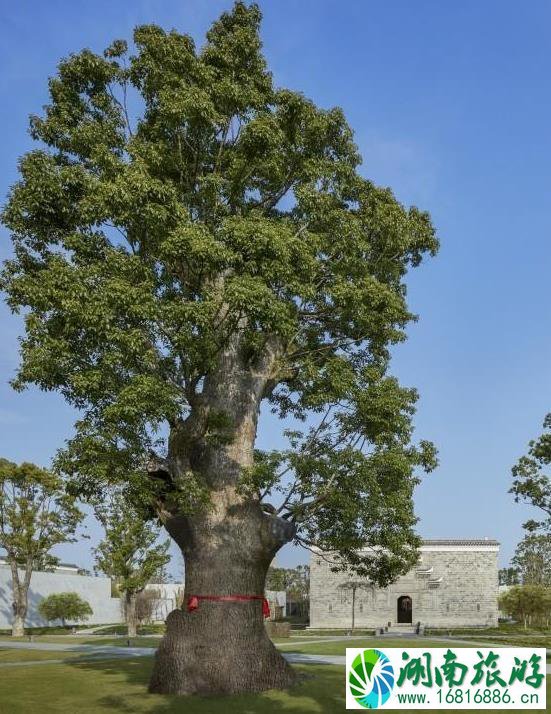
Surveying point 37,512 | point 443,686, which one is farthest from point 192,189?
point 37,512

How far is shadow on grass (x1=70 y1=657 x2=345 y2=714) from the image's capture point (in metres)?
12.7

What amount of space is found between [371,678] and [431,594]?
4565 centimetres

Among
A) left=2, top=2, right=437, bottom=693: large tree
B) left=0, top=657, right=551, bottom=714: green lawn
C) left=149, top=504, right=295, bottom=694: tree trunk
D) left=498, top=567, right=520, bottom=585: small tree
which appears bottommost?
left=498, top=567, right=520, bottom=585: small tree

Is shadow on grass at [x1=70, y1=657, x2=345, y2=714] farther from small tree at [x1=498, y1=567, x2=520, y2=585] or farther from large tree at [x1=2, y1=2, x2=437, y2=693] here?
small tree at [x1=498, y1=567, x2=520, y2=585]

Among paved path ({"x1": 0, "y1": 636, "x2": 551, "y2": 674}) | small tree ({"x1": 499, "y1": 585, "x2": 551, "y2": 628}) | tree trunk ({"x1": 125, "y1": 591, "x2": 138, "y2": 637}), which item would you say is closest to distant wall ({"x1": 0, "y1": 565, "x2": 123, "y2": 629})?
tree trunk ({"x1": 125, "y1": 591, "x2": 138, "y2": 637})

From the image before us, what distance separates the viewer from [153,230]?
14.5m

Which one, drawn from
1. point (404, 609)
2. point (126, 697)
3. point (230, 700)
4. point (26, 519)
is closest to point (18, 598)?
point (26, 519)

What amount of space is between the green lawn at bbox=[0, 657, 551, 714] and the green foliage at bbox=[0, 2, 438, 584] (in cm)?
334

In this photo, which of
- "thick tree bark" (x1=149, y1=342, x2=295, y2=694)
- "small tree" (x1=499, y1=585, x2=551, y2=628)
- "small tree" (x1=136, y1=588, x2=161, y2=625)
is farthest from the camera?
"small tree" (x1=499, y1=585, x2=551, y2=628)

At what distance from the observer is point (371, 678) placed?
957 centimetres

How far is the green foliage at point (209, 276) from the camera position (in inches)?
549

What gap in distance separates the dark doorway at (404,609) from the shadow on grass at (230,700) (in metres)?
39.0

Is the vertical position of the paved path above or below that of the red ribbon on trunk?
below

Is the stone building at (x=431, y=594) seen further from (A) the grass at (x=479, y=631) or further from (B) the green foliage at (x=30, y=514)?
(B) the green foliage at (x=30, y=514)
